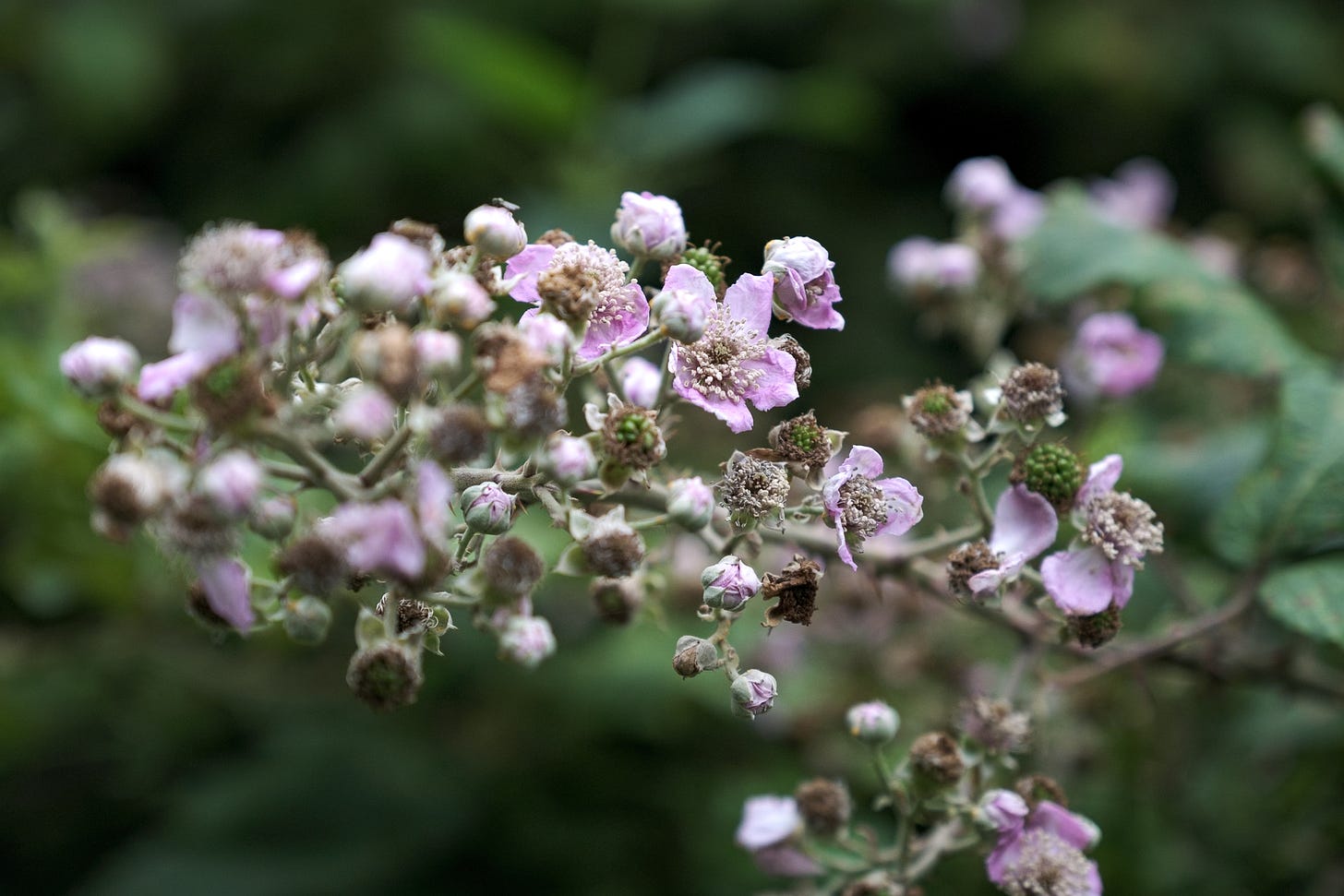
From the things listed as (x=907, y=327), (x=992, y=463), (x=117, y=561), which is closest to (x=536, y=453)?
(x=992, y=463)

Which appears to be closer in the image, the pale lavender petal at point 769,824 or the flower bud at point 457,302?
the flower bud at point 457,302

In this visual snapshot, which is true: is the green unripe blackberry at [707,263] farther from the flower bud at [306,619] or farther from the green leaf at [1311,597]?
the green leaf at [1311,597]

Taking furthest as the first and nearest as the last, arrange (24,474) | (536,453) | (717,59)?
(717,59) < (24,474) < (536,453)

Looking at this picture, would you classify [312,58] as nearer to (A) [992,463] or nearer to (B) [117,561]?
(B) [117,561]

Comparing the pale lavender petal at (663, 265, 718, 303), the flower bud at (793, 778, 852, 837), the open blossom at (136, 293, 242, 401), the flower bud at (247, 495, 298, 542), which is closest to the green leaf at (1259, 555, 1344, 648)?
the flower bud at (793, 778, 852, 837)

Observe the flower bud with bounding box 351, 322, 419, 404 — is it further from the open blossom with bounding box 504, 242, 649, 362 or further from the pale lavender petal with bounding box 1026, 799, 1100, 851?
the pale lavender petal with bounding box 1026, 799, 1100, 851

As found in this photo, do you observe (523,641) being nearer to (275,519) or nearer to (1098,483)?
(275,519)

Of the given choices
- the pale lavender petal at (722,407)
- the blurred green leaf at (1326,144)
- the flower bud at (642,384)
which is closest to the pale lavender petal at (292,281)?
the flower bud at (642,384)
